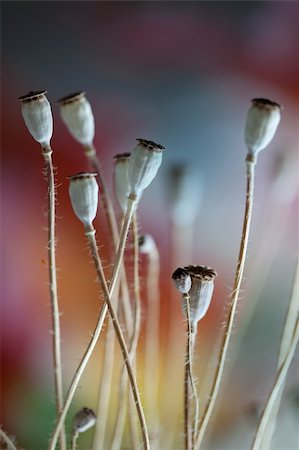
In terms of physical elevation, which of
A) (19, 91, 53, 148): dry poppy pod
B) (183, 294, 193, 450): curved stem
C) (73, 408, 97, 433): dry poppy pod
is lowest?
(73, 408, 97, 433): dry poppy pod

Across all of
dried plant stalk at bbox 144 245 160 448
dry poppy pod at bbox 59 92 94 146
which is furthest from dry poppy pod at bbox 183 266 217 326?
dried plant stalk at bbox 144 245 160 448

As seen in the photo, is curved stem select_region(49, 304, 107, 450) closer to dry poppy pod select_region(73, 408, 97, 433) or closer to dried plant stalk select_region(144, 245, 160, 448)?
dry poppy pod select_region(73, 408, 97, 433)

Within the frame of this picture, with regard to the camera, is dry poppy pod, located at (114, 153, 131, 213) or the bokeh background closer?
dry poppy pod, located at (114, 153, 131, 213)

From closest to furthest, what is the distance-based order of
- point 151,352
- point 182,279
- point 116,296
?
1. point 182,279
2. point 116,296
3. point 151,352

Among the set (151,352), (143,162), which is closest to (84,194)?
(143,162)

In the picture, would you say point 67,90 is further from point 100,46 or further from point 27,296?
point 27,296

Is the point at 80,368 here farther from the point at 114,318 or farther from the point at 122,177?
the point at 122,177
